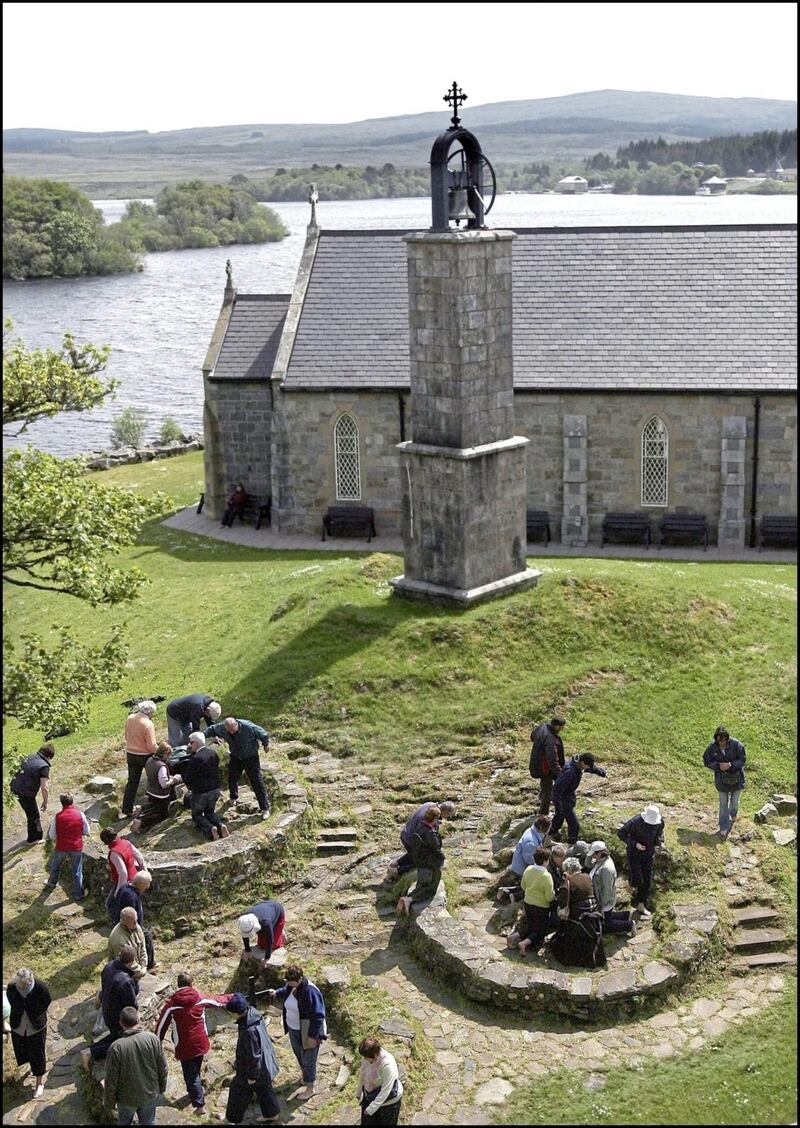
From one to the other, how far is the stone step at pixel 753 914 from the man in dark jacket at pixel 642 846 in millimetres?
1182

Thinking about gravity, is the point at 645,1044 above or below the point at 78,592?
below

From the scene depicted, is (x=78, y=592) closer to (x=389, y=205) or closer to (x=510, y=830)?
(x=510, y=830)

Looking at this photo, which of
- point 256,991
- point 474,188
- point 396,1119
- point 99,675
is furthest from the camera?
point 474,188

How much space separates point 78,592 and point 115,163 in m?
160

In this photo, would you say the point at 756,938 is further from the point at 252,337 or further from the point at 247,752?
the point at 252,337

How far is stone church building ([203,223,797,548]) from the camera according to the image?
123ft

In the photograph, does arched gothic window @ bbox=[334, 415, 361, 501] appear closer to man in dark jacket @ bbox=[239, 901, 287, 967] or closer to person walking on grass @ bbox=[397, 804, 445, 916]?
person walking on grass @ bbox=[397, 804, 445, 916]

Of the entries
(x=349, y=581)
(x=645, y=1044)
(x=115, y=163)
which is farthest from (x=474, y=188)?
(x=115, y=163)

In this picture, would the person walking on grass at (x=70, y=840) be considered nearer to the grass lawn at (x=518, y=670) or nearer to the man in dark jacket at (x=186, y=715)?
the man in dark jacket at (x=186, y=715)

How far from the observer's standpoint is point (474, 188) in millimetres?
26734

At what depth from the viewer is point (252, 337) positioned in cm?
4319

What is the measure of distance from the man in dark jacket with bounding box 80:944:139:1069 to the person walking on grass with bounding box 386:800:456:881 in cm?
444

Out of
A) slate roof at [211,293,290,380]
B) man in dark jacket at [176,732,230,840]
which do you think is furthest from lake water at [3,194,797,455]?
man in dark jacket at [176,732,230,840]

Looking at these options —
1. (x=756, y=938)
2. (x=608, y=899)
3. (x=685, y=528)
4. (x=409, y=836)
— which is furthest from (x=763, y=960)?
(x=685, y=528)
